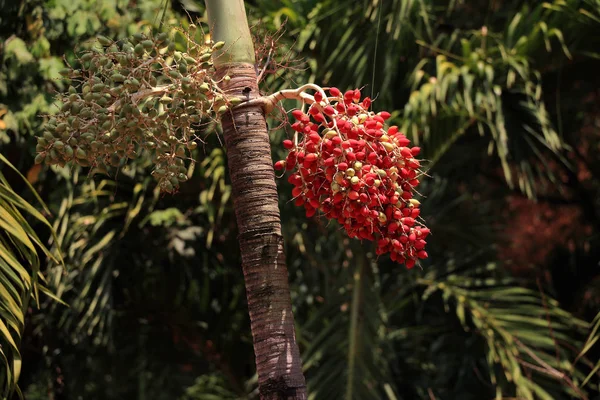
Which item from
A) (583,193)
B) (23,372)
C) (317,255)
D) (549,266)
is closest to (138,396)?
(23,372)

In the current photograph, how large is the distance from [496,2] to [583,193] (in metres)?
1.64

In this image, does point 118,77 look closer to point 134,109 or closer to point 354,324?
point 134,109

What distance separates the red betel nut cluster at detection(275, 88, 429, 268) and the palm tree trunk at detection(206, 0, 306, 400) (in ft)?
0.40

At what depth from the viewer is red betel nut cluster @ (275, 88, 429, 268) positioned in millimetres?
1826

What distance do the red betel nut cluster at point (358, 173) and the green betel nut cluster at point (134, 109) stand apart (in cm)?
22

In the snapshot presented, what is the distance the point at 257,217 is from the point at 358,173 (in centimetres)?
25

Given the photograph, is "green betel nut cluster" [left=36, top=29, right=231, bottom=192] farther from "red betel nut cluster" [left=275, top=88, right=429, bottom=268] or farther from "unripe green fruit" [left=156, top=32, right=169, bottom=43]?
"red betel nut cluster" [left=275, top=88, right=429, bottom=268]

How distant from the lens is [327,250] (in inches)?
193

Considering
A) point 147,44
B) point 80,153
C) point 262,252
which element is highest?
point 147,44

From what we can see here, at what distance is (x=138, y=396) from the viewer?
219 inches

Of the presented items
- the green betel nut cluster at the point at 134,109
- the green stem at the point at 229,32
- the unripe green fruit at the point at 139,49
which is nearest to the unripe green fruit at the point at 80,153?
the green betel nut cluster at the point at 134,109

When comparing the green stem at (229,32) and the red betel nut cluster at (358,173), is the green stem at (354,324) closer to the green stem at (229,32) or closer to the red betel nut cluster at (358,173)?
the red betel nut cluster at (358,173)

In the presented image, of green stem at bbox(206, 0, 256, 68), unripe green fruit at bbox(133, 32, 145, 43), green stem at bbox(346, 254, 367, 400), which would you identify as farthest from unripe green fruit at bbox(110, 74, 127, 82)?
green stem at bbox(346, 254, 367, 400)

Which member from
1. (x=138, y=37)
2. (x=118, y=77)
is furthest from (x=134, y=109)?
(x=138, y=37)
